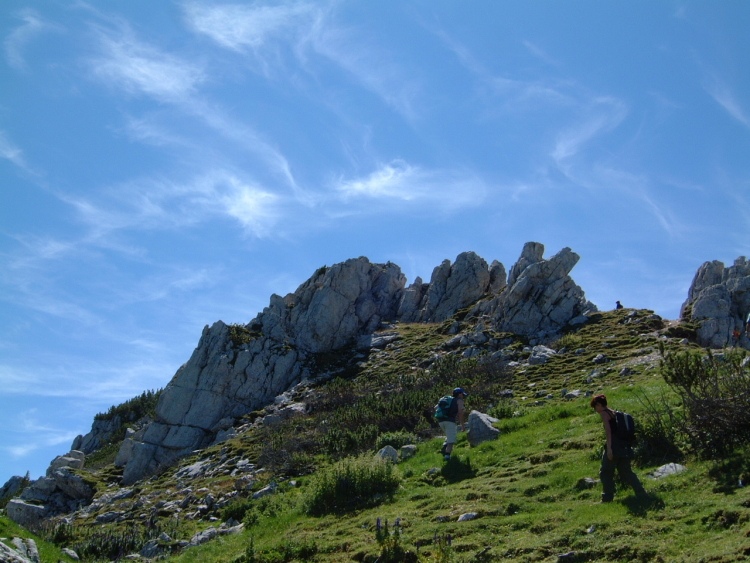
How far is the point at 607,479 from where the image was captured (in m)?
13.9

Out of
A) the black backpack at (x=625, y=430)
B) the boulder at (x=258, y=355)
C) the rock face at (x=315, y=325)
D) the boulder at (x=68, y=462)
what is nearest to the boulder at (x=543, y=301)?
the rock face at (x=315, y=325)

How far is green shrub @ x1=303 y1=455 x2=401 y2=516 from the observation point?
18828 mm

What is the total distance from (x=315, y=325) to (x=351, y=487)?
47.3m

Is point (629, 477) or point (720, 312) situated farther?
point (720, 312)

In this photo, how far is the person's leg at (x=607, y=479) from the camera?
13.8 m

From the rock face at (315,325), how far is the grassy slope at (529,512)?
28.2 metres

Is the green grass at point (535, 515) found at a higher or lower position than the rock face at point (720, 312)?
lower

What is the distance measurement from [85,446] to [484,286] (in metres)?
47.9

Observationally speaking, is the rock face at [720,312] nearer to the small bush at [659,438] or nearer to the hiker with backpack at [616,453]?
the small bush at [659,438]

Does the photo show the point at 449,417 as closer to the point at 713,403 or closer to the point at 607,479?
the point at 607,479

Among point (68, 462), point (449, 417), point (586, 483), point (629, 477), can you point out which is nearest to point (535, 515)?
point (586, 483)

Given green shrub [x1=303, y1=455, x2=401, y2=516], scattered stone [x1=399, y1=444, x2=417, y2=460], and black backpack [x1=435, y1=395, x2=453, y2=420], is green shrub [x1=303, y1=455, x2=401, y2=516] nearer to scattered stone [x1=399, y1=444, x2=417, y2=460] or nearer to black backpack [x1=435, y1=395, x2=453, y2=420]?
black backpack [x1=435, y1=395, x2=453, y2=420]

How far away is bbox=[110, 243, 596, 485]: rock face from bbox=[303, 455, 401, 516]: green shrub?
31.7m

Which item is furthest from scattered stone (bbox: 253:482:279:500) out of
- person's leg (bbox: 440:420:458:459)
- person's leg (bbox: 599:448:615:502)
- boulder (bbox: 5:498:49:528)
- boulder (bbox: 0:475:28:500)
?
boulder (bbox: 0:475:28:500)
